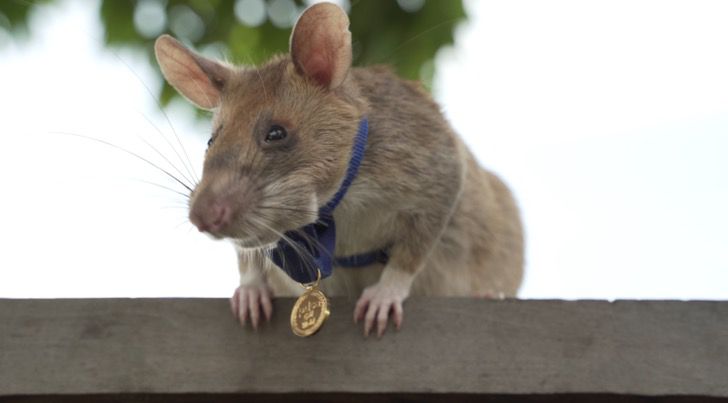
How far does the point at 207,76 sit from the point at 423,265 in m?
0.77

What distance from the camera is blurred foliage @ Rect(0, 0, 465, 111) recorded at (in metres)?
3.27

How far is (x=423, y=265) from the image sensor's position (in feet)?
8.62

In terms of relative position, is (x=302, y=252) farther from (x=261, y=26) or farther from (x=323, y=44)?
(x=261, y=26)

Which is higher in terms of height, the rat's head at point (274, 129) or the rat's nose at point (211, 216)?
the rat's head at point (274, 129)

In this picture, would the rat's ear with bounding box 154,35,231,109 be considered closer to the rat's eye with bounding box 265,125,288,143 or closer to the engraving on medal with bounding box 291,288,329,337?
the rat's eye with bounding box 265,125,288,143

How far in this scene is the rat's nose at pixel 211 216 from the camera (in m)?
2.04

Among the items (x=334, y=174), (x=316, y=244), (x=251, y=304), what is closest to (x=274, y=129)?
(x=334, y=174)

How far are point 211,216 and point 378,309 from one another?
430 mm

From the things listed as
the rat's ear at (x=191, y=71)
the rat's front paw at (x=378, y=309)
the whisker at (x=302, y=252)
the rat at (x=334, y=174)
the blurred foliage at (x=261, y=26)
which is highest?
the blurred foliage at (x=261, y=26)

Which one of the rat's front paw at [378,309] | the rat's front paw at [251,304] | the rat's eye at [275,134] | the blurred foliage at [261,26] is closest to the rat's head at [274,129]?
the rat's eye at [275,134]

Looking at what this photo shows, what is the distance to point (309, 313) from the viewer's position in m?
2.16

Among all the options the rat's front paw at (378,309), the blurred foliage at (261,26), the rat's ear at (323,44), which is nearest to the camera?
the rat's front paw at (378,309)

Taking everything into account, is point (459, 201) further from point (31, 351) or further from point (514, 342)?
point (31, 351)

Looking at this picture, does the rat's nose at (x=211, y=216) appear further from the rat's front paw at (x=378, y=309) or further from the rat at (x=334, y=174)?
the rat's front paw at (x=378, y=309)
